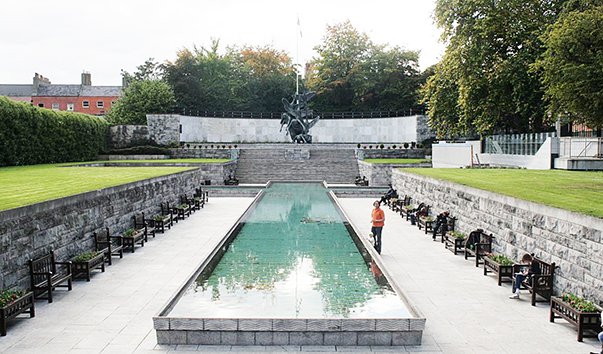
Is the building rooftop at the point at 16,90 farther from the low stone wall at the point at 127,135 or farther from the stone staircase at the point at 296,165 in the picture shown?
the stone staircase at the point at 296,165

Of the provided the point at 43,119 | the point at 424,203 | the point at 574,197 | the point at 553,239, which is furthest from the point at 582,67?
the point at 43,119

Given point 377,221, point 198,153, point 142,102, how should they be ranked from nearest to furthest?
point 377,221 < point 198,153 < point 142,102

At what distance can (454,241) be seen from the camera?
1388cm

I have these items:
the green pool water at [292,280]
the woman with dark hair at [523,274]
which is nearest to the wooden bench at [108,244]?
the green pool water at [292,280]

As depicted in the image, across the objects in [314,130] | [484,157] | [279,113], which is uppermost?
[279,113]

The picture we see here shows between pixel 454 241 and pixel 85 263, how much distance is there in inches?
347

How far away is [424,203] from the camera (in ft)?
64.7

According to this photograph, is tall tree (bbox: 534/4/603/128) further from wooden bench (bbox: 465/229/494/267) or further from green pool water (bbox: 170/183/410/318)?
green pool water (bbox: 170/183/410/318)

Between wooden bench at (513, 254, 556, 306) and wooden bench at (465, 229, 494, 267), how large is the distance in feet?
7.46

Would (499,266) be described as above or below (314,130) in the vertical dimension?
below

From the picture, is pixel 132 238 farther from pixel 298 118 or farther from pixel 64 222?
pixel 298 118

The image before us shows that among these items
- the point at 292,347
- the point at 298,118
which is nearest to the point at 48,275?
the point at 292,347

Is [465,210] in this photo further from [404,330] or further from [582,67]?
[404,330]

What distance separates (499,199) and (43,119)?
29202 millimetres
